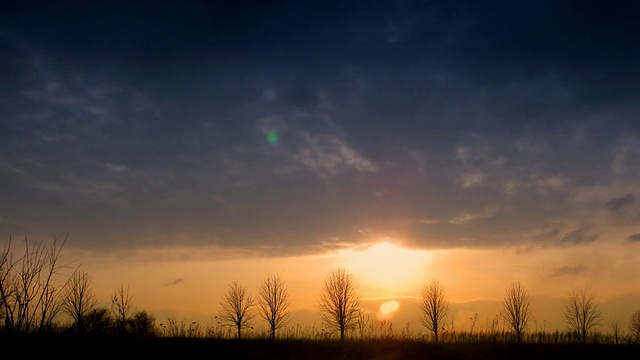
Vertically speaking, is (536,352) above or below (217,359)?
below

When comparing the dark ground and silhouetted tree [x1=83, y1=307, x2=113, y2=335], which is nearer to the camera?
the dark ground

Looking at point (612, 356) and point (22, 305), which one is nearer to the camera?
point (22, 305)

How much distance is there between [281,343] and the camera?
49281 millimetres

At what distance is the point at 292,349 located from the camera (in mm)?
47281

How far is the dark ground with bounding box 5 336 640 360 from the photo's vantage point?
24219mm

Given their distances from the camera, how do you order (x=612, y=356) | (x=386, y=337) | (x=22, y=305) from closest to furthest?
1. (x=22, y=305)
2. (x=612, y=356)
3. (x=386, y=337)

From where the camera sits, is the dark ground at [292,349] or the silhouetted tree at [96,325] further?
the silhouetted tree at [96,325]

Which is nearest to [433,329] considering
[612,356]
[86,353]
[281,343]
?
[612,356]

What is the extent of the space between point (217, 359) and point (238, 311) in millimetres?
40086

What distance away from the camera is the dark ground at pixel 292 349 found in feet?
79.5

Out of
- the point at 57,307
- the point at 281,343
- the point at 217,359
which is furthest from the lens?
the point at 281,343

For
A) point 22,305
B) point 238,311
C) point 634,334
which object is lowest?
point 634,334

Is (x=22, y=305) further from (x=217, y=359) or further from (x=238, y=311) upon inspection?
→ (x=238, y=311)

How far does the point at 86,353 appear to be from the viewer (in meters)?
24.6
